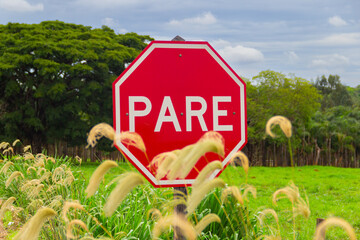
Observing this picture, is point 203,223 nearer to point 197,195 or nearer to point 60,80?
point 197,195

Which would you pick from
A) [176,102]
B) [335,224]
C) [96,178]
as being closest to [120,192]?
[96,178]

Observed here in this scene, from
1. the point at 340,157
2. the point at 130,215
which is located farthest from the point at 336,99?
the point at 130,215

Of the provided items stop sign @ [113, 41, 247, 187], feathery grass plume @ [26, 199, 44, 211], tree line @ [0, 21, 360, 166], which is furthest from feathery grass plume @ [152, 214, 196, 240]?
tree line @ [0, 21, 360, 166]

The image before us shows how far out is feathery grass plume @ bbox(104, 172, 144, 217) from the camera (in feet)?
4.96

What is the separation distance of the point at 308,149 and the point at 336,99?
2390cm

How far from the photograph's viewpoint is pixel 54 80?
21.6 m

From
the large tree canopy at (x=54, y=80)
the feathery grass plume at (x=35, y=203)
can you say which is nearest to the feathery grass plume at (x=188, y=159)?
the feathery grass plume at (x=35, y=203)

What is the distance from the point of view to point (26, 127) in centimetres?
2309

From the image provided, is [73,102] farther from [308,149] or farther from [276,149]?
[308,149]

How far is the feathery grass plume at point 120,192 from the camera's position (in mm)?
1510

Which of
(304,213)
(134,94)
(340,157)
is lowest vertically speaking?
(340,157)

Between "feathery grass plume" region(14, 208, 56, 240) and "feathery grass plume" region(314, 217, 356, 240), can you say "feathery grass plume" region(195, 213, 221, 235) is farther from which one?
"feathery grass plume" region(14, 208, 56, 240)

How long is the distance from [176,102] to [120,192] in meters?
1.03

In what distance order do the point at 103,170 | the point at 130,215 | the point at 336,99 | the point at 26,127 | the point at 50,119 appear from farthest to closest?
the point at 336,99
the point at 26,127
the point at 50,119
the point at 130,215
the point at 103,170
